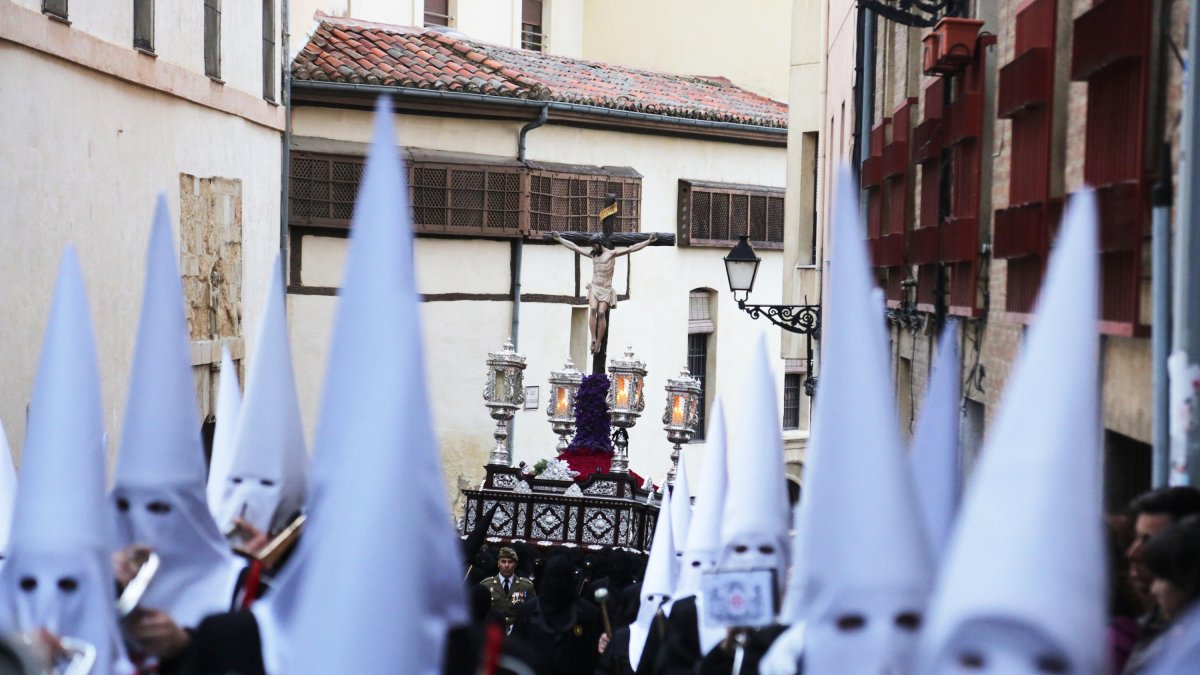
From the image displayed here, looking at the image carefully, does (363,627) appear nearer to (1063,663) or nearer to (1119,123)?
(1063,663)

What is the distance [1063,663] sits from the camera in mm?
3807

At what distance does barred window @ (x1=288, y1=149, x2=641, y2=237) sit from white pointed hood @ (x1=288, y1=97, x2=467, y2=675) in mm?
19857

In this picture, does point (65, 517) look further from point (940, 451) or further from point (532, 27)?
point (532, 27)

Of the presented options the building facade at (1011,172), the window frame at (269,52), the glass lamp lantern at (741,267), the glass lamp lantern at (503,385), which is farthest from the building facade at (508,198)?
the building facade at (1011,172)

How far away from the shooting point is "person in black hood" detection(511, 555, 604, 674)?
1109 centimetres

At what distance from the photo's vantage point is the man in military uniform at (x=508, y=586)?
1257 centimetres

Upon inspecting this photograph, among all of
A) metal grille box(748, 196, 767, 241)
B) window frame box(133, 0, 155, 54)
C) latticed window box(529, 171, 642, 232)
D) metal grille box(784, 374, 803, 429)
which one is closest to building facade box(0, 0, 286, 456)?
window frame box(133, 0, 155, 54)

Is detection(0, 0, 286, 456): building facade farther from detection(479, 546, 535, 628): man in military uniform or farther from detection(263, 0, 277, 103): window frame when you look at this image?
detection(479, 546, 535, 628): man in military uniform

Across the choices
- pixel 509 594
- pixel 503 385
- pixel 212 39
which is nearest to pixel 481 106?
pixel 212 39

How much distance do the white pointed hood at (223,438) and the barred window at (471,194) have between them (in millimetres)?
16599

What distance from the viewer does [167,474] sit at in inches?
236

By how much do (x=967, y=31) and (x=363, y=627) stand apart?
8.50 metres

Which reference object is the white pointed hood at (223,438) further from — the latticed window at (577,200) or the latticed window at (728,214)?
the latticed window at (728,214)

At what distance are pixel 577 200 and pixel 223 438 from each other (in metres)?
19.4
